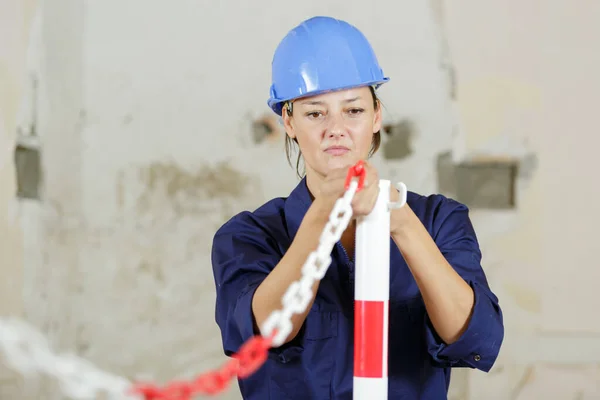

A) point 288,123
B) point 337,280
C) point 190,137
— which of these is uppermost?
point 288,123

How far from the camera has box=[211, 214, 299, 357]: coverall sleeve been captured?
97cm

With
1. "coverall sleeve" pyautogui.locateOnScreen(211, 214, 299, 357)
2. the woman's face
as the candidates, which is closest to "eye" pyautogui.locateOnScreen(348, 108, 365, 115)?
the woman's face

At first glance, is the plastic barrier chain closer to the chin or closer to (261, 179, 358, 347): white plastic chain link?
(261, 179, 358, 347): white plastic chain link

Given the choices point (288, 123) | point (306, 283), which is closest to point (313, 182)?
point (288, 123)

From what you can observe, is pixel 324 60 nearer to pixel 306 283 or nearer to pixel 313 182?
pixel 313 182

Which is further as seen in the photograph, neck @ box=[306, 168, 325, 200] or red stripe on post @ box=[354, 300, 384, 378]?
neck @ box=[306, 168, 325, 200]

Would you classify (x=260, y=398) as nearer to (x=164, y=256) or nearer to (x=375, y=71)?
(x=375, y=71)

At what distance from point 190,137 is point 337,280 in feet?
3.56

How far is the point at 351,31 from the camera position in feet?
3.53

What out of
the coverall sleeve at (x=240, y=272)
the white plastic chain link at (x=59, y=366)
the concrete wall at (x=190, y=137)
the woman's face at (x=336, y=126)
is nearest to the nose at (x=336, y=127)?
the woman's face at (x=336, y=126)

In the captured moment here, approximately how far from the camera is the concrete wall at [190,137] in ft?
6.81

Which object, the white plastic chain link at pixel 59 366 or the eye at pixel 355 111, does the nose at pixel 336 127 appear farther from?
the white plastic chain link at pixel 59 366

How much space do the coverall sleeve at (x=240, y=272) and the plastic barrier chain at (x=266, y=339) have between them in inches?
9.3

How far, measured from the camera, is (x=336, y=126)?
1055mm
